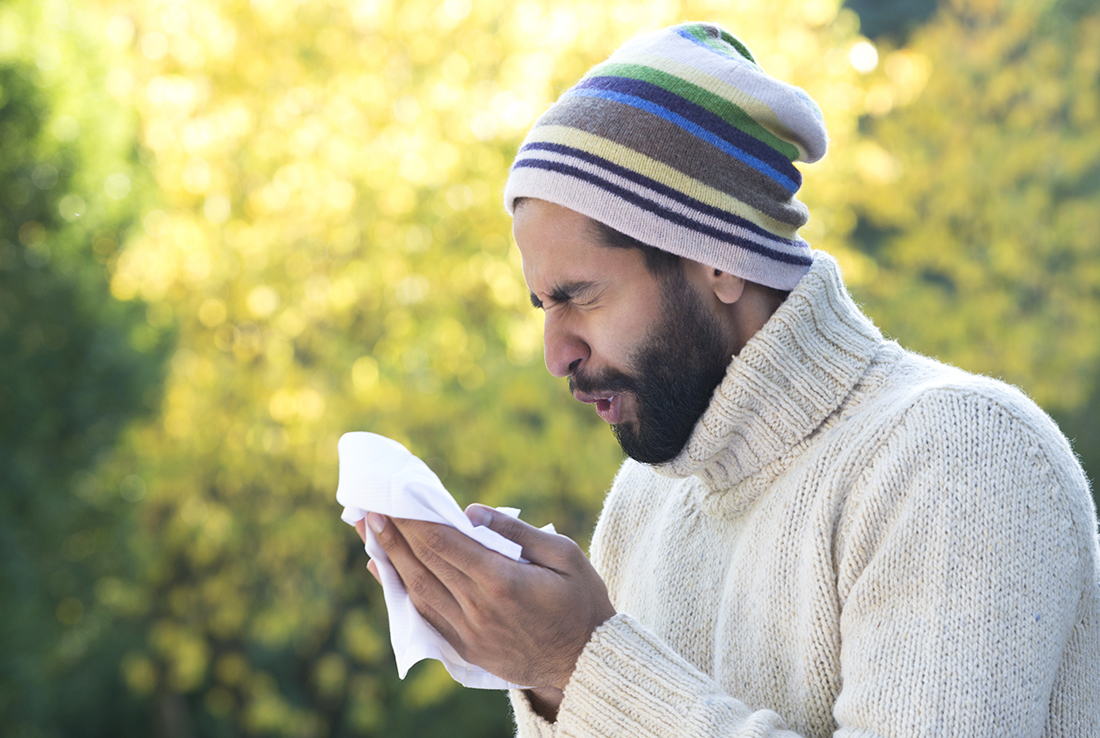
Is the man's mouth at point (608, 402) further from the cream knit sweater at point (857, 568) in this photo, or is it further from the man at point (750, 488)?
the cream knit sweater at point (857, 568)

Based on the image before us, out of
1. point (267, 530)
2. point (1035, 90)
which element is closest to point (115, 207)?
point (267, 530)

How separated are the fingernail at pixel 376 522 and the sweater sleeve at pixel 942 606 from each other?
35cm

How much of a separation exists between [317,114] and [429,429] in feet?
6.06

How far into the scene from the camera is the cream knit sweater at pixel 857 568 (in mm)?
1273

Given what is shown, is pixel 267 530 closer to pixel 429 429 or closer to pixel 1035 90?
pixel 429 429

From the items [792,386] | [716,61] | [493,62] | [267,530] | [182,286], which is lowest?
[267,530]

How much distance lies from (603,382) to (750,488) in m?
0.29

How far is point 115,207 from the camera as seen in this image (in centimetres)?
519

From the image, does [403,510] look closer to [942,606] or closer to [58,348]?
[942,606]

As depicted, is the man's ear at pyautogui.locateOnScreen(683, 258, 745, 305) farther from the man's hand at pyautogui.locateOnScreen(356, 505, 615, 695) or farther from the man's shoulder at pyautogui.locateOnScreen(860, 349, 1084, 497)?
the man's hand at pyautogui.locateOnScreen(356, 505, 615, 695)

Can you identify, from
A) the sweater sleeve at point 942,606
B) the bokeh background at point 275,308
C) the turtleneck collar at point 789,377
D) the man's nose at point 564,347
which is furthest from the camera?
the bokeh background at point 275,308

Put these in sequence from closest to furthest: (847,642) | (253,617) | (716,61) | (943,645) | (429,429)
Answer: (943,645) < (847,642) < (716,61) < (429,429) < (253,617)

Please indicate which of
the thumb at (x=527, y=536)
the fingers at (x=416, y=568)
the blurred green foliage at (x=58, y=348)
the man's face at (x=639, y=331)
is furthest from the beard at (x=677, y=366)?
the blurred green foliage at (x=58, y=348)

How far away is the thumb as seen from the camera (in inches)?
61.3
